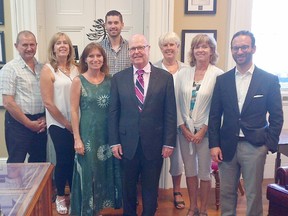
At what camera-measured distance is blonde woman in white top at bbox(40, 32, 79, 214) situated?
254 centimetres

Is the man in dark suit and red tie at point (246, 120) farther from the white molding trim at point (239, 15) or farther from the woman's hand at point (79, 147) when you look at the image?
the white molding trim at point (239, 15)

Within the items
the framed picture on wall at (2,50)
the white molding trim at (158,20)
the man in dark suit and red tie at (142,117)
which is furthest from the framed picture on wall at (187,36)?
the framed picture on wall at (2,50)

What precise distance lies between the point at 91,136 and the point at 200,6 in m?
1.63

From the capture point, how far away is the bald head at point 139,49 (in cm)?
223

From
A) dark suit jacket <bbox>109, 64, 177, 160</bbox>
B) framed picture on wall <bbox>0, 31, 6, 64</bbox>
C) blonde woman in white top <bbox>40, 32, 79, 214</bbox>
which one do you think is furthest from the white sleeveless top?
framed picture on wall <bbox>0, 31, 6, 64</bbox>

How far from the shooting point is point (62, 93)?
2586mm

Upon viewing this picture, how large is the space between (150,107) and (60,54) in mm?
851

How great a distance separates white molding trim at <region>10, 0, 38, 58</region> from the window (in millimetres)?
2194

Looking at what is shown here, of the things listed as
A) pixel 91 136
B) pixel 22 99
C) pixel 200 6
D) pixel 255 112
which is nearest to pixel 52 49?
pixel 22 99

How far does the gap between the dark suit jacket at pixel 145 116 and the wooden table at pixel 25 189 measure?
0.57 m

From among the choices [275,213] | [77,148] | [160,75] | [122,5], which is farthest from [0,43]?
[275,213]

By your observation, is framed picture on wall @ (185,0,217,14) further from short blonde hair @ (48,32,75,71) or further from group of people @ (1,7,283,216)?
short blonde hair @ (48,32,75,71)

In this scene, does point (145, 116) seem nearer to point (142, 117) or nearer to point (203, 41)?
point (142, 117)

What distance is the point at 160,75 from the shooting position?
2.28 metres
